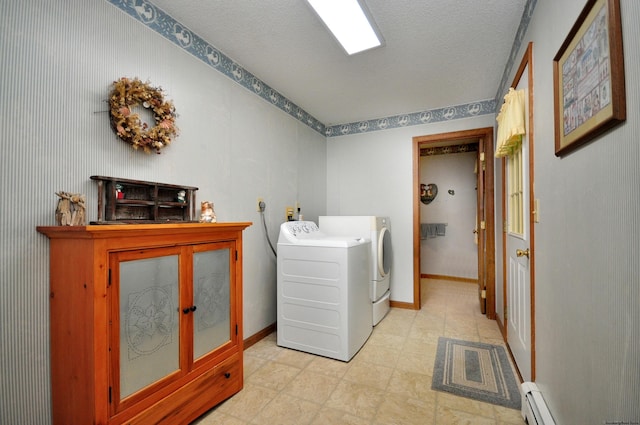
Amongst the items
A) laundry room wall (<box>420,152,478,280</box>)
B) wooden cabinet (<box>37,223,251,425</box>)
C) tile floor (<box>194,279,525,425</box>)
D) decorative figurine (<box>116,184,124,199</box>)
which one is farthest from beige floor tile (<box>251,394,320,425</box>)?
laundry room wall (<box>420,152,478,280</box>)

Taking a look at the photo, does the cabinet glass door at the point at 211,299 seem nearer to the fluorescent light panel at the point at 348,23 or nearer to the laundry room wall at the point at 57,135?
the laundry room wall at the point at 57,135

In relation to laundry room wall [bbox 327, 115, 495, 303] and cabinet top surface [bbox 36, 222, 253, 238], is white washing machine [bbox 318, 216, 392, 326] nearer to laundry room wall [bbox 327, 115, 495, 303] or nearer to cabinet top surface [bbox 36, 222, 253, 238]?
laundry room wall [bbox 327, 115, 495, 303]

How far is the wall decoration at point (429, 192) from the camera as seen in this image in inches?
207

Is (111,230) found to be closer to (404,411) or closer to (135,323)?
(135,323)

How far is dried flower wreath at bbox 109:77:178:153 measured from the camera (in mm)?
1504

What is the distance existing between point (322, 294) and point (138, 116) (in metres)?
1.76

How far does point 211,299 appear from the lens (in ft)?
5.41

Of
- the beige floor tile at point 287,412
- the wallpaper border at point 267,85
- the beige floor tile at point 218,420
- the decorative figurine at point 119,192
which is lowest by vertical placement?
the beige floor tile at point 287,412

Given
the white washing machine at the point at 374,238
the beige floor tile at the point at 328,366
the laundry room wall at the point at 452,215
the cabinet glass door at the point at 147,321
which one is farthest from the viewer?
the laundry room wall at the point at 452,215

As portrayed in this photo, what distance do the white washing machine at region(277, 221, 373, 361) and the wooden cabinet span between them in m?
0.83

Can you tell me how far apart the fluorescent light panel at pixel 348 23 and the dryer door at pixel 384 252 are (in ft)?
5.91

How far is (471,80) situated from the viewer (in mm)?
2682

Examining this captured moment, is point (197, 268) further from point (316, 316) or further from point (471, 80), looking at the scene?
point (471, 80)

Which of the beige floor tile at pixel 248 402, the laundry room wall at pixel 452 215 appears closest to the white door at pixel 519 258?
the beige floor tile at pixel 248 402
